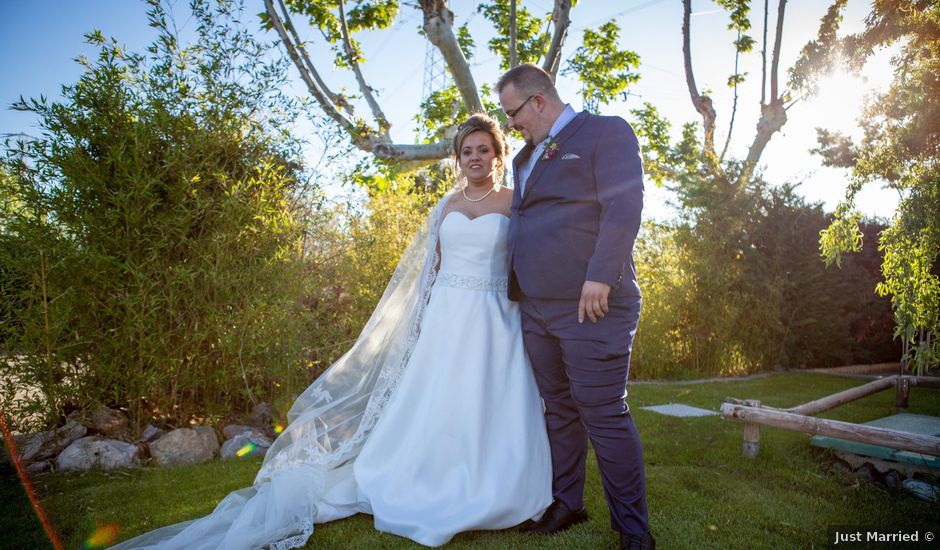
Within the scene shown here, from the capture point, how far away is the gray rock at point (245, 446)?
3.90m

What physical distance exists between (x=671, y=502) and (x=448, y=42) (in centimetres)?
589

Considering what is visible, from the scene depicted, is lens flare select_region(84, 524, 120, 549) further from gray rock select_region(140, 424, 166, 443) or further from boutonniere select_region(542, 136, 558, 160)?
boutonniere select_region(542, 136, 558, 160)

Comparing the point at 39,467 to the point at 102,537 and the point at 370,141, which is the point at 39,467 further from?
the point at 370,141

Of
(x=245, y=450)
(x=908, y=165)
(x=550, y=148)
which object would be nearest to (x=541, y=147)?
(x=550, y=148)

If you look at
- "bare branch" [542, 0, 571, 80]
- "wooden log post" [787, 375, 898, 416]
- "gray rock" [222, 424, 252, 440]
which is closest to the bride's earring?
"wooden log post" [787, 375, 898, 416]

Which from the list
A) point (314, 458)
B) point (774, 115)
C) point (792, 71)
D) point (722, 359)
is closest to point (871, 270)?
point (774, 115)

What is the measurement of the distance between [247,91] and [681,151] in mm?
9345

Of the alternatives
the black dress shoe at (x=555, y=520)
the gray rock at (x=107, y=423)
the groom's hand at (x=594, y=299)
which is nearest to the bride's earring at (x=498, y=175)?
the groom's hand at (x=594, y=299)

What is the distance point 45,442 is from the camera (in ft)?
11.9

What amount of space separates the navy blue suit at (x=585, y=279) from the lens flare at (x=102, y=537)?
205 cm

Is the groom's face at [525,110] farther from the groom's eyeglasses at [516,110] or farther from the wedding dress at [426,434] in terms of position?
the wedding dress at [426,434]

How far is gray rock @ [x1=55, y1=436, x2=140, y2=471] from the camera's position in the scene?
3.51 metres

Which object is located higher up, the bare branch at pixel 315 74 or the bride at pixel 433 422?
the bare branch at pixel 315 74

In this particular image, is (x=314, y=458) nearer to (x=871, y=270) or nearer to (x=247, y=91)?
(x=247, y=91)
